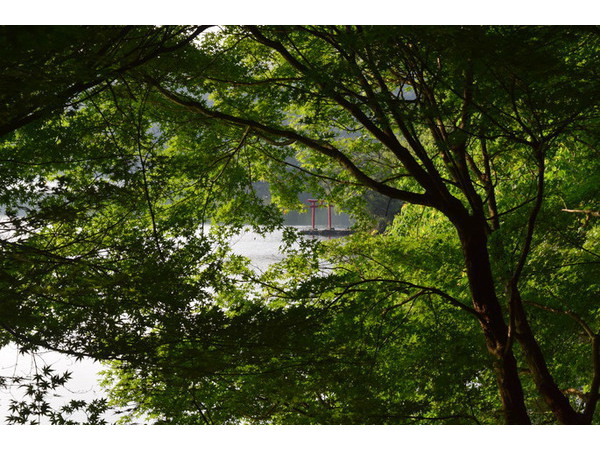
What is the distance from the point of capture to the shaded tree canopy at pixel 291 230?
11.4 ft

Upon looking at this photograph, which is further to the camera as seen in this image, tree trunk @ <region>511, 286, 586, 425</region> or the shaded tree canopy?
tree trunk @ <region>511, 286, 586, 425</region>

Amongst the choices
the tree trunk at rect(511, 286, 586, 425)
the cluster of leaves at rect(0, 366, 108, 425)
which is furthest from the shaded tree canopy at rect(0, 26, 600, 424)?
the cluster of leaves at rect(0, 366, 108, 425)

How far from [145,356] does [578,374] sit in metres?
7.08

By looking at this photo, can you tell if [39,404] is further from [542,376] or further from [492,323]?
[542,376]

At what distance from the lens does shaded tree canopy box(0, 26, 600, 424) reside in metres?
3.46

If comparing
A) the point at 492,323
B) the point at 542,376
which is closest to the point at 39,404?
the point at 492,323

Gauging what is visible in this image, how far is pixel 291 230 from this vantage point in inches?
257

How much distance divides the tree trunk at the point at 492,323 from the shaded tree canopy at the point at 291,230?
2 cm

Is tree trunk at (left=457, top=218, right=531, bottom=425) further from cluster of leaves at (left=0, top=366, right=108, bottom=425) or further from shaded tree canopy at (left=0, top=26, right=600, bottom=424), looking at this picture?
cluster of leaves at (left=0, top=366, right=108, bottom=425)

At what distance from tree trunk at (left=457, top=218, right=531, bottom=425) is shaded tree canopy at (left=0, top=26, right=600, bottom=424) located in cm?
2

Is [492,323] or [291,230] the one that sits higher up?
[291,230]

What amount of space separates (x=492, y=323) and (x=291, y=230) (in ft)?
8.32

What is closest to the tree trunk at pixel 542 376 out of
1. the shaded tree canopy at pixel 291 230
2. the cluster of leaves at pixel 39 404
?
the shaded tree canopy at pixel 291 230

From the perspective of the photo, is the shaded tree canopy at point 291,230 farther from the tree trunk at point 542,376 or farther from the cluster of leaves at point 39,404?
the cluster of leaves at point 39,404
